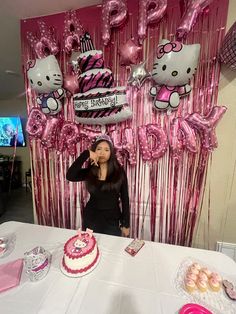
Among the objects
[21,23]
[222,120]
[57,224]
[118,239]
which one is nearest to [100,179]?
[118,239]

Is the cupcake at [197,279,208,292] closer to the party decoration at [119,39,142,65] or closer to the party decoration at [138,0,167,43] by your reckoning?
the party decoration at [119,39,142,65]

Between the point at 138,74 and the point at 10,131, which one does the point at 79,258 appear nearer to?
the point at 138,74

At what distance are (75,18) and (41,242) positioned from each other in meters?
1.48

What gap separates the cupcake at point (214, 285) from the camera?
70cm

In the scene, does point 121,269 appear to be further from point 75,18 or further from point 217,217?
point 75,18

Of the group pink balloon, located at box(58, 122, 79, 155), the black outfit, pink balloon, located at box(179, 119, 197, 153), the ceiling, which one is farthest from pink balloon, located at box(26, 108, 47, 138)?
pink balloon, located at box(179, 119, 197, 153)

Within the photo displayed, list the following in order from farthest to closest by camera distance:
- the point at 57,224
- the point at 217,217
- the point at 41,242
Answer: the point at 57,224, the point at 217,217, the point at 41,242

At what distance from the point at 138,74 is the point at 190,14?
16.3 inches

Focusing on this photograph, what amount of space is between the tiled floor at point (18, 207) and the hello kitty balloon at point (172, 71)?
2449 millimetres

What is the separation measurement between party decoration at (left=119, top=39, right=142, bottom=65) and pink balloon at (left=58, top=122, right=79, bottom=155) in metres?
0.59

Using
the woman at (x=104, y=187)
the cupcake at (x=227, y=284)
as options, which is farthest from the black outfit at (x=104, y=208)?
the cupcake at (x=227, y=284)

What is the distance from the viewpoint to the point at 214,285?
0.70 meters

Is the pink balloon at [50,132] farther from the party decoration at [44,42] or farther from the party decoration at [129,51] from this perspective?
the party decoration at [129,51]

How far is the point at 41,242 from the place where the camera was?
982 mm
